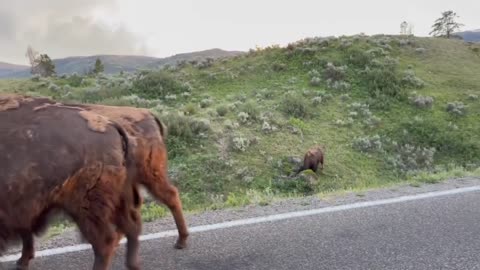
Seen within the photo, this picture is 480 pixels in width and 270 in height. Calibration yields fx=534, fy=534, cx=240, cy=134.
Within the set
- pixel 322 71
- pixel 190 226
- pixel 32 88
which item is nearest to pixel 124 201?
pixel 190 226

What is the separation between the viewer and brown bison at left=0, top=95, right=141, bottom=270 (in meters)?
3.61

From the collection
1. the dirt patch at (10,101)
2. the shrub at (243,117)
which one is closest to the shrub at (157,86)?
the shrub at (243,117)

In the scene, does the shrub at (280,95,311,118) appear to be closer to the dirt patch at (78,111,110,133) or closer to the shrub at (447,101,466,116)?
the shrub at (447,101,466,116)

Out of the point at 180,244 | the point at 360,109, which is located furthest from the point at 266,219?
the point at 360,109

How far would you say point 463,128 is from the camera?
59.1 feet

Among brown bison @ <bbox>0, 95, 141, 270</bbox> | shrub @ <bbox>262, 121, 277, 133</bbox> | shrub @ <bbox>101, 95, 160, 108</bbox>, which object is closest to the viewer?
brown bison @ <bbox>0, 95, 141, 270</bbox>

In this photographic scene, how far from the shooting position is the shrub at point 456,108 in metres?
19.1

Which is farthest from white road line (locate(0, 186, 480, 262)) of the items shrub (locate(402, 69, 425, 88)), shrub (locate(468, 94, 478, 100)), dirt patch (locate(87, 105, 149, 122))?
shrub (locate(402, 69, 425, 88))

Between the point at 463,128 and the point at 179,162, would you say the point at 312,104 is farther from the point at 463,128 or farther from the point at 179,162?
the point at 179,162

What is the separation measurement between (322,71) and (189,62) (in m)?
7.91

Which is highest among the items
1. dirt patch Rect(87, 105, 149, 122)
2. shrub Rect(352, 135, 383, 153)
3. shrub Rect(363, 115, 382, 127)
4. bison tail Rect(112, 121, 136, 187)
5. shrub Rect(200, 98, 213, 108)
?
dirt patch Rect(87, 105, 149, 122)

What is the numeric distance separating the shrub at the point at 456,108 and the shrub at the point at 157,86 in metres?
10.1

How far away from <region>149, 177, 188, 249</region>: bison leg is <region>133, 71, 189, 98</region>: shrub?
52.2ft

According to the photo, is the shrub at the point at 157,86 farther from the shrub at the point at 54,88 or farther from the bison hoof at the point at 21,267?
the bison hoof at the point at 21,267
